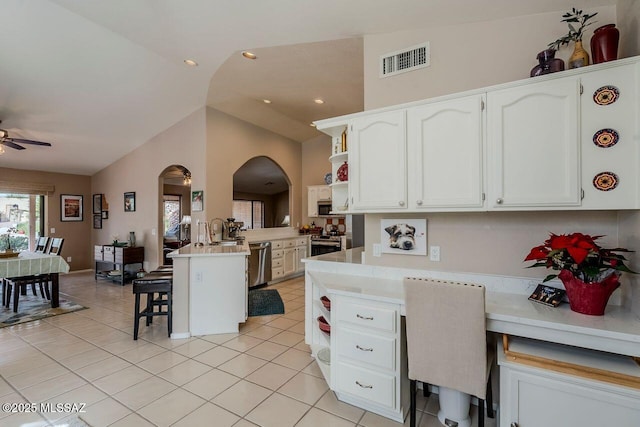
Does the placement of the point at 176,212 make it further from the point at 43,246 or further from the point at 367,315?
the point at 367,315

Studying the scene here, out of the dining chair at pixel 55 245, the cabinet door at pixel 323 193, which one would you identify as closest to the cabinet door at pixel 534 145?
the cabinet door at pixel 323 193

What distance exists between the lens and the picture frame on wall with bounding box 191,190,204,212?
201 inches

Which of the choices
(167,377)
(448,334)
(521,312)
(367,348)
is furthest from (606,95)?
(167,377)

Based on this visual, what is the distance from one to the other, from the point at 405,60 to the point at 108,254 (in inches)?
265

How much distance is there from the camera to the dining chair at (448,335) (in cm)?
157

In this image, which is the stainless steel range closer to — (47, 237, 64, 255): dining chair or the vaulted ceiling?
the vaulted ceiling

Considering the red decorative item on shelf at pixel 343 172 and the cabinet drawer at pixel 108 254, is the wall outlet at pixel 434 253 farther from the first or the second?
the cabinet drawer at pixel 108 254

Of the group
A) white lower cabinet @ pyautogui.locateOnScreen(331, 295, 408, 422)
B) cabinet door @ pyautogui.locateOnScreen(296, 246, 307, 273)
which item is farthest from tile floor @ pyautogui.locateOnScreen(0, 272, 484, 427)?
cabinet door @ pyautogui.locateOnScreen(296, 246, 307, 273)

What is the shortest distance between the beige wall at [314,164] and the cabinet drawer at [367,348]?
17.0 ft

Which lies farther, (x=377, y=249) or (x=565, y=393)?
(x=377, y=249)

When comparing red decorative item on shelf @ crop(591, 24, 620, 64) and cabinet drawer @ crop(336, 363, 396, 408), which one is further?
cabinet drawer @ crop(336, 363, 396, 408)

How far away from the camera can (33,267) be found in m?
4.09

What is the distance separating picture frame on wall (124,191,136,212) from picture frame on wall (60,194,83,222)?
1.84 meters

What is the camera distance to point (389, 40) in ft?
8.45
